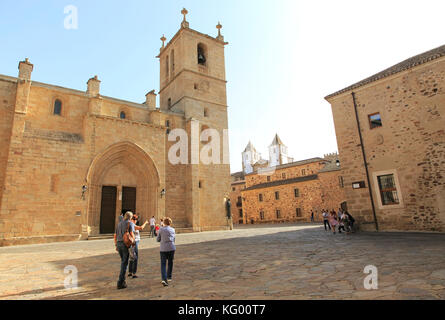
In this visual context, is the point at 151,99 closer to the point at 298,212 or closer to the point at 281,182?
the point at 281,182

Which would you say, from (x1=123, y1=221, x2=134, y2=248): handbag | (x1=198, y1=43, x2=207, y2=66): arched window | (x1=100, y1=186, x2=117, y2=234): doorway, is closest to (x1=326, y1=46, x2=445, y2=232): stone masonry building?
(x1=123, y1=221, x2=134, y2=248): handbag

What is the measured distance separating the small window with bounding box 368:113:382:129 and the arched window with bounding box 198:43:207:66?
1769 centimetres

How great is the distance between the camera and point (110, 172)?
18.7 meters

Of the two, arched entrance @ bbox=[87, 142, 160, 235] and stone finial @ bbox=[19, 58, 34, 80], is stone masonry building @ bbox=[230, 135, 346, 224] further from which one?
stone finial @ bbox=[19, 58, 34, 80]

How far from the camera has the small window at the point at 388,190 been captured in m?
12.3

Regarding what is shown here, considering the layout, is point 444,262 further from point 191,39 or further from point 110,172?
point 191,39

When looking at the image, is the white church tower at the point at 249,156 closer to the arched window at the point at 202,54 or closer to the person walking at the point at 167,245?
the arched window at the point at 202,54

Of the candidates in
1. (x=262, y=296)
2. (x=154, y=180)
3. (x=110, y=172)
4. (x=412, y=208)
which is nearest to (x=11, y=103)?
(x=110, y=172)

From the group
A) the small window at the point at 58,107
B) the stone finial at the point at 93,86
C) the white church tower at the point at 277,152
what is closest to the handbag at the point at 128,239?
the small window at the point at 58,107

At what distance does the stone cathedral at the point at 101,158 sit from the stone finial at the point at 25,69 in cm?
5

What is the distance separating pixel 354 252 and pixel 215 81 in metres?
21.9

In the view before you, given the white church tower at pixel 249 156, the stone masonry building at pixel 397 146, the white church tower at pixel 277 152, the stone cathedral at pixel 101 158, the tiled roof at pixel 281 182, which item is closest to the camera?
the stone masonry building at pixel 397 146

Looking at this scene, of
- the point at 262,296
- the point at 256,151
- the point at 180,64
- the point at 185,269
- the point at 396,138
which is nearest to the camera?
the point at 262,296

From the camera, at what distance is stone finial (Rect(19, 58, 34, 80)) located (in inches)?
632
